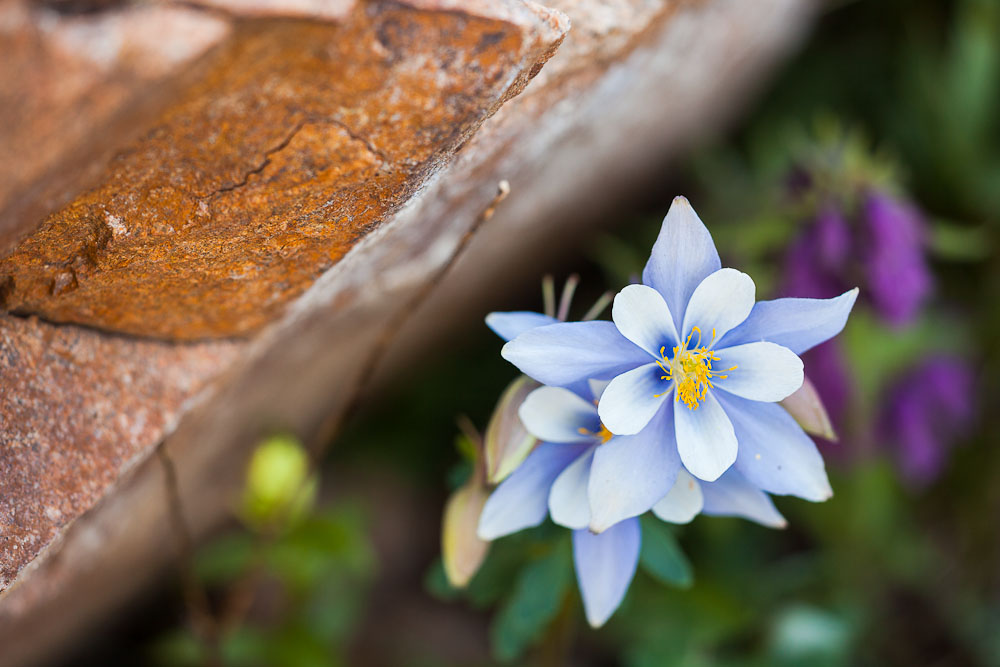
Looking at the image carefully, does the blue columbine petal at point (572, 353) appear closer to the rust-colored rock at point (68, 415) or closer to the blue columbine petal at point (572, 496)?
the blue columbine petal at point (572, 496)

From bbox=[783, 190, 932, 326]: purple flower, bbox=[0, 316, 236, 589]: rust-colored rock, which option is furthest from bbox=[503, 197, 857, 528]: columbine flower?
bbox=[783, 190, 932, 326]: purple flower

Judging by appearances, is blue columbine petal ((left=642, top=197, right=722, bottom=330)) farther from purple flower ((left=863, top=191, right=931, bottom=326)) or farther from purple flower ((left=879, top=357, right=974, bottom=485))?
purple flower ((left=879, top=357, right=974, bottom=485))

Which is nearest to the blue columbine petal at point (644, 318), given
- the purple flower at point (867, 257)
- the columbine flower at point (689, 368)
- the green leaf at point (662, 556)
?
the columbine flower at point (689, 368)

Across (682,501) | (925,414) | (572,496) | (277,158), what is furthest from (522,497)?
(925,414)

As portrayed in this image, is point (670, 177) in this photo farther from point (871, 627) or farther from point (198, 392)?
point (198, 392)

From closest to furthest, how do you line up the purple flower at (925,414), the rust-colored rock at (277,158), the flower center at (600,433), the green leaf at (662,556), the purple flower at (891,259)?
the rust-colored rock at (277,158)
the flower center at (600,433)
the green leaf at (662,556)
the purple flower at (891,259)
the purple flower at (925,414)

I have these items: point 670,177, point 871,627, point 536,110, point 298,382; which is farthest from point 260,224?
point 871,627
